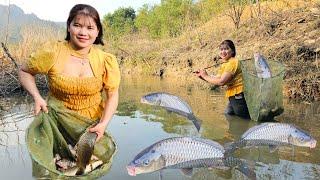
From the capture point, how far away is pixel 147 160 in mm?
3664

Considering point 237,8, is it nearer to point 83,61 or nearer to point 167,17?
point 167,17

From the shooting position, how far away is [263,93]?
7.16 metres

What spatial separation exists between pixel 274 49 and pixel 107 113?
969 centimetres

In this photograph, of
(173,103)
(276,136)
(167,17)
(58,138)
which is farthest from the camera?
(167,17)

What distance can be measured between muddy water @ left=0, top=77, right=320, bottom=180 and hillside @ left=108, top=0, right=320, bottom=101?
1.19 m

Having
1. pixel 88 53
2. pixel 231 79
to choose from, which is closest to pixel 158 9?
pixel 231 79

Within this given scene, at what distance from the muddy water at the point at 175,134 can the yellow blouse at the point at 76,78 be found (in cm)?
108

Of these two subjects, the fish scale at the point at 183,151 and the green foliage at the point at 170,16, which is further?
the green foliage at the point at 170,16

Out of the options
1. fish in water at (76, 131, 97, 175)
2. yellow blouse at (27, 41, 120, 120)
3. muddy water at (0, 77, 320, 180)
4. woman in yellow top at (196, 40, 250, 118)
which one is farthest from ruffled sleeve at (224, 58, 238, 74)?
fish in water at (76, 131, 97, 175)

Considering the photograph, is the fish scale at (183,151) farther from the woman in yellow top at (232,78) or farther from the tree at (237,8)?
the tree at (237,8)

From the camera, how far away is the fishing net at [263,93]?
7.12m

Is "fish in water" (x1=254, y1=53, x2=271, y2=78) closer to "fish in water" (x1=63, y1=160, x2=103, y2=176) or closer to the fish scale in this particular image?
the fish scale

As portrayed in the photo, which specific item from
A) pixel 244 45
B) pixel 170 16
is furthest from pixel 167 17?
pixel 244 45

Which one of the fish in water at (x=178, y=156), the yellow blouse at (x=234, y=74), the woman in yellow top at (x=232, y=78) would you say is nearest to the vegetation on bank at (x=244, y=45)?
the woman in yellow top at (x=232, y=78)
